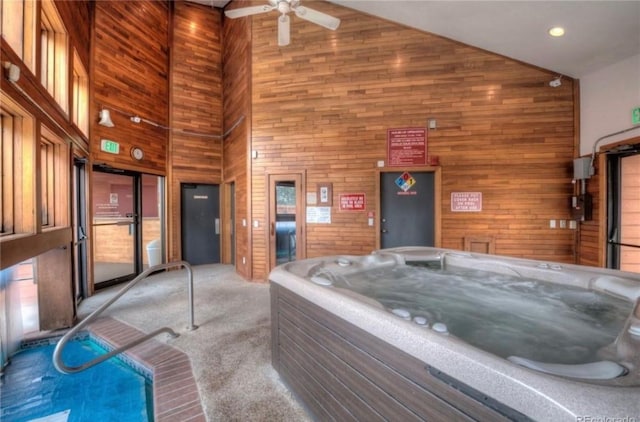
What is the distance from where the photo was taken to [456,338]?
0.98 m

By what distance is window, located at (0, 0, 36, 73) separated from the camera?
1.93 metres

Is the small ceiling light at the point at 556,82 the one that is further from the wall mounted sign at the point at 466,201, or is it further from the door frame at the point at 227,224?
the door frame at the point at 227,224

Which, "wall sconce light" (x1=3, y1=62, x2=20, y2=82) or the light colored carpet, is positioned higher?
"wall sconce light" (x1=3, y1=62, x2=20, y2=82)

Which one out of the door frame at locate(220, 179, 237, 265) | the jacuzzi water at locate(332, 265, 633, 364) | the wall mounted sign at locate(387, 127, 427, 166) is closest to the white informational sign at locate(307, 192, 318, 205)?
the wall mounted sign at locate(387, 127, 427, 166)

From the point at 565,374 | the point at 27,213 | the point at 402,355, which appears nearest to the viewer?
the point at 565,374

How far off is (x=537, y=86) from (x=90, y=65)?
6.23 metres

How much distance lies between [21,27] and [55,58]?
40.9 inches

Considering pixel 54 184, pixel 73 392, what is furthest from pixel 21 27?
pixel 73 392

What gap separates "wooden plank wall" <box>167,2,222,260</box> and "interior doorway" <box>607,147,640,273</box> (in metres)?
6.27

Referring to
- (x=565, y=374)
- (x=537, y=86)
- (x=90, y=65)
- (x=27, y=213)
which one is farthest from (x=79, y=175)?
(x=537, y=86)

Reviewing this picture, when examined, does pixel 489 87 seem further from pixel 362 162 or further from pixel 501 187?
pixel 362 162

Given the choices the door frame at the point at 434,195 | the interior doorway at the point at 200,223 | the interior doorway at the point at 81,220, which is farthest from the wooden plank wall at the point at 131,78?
the door frame at the point at 434,195

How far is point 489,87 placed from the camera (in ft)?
13.1

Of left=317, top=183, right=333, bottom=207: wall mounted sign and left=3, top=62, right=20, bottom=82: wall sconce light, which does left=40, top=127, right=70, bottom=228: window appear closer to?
left=3, top=62, right=20, bottom=82: wall sconce light
